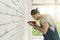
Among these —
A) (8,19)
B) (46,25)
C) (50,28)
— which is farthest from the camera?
(50,28)

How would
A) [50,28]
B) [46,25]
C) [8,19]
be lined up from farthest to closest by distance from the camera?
[50,28] < [46,25] < [8,19]

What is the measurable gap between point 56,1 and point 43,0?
387 mm

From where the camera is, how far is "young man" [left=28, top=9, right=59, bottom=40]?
8.20ft

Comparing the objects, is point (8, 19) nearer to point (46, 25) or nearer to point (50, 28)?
point (46, 25)

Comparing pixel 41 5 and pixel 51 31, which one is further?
pixel 41 5

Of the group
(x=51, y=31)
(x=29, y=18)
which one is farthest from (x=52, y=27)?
(x=29, y=18)

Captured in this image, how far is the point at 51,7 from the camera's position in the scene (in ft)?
13.8

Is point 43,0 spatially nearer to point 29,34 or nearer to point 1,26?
point 29,34

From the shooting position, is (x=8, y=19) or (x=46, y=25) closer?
(x=8, y=19)

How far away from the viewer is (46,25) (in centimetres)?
248

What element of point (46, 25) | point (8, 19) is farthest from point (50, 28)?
point (8, 19)

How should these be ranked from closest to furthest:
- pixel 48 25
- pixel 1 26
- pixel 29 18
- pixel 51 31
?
1. pixel 1 26
2. pixel 48 25
3. pixel 51 31
4. pixel 29 18

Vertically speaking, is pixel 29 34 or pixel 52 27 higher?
pixel 52 27

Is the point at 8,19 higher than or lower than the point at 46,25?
higher
